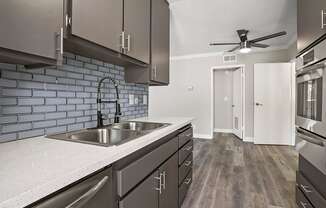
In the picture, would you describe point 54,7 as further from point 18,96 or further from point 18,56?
point 18,96

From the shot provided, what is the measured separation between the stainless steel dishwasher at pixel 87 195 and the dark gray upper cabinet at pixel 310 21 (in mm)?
1624

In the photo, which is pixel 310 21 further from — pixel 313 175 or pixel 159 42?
pixel 159 42

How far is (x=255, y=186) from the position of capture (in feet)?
7.70

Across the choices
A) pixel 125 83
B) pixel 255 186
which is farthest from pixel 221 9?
pixel 255 186

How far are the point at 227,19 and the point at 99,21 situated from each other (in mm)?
2785

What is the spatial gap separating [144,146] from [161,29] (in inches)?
59.7

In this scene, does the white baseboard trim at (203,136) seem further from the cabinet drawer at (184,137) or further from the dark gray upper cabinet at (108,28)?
the dark gray upper cabinet at (108,28)

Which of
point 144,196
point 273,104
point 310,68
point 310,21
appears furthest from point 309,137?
point 273,104

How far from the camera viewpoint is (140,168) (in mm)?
959

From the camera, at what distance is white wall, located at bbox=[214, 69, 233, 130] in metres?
6.54

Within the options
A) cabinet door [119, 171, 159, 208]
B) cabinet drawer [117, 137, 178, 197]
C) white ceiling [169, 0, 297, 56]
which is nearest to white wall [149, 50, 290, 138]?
white ceiling [169, 0, 297, 56]

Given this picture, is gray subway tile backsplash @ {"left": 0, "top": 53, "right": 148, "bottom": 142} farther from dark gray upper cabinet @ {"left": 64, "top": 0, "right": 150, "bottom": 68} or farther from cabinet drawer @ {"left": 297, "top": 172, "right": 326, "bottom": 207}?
cabinet drawer @ {"left": 297, "top": 172, "right": 326, "bottom": 207}

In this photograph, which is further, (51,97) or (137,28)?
(137,28)

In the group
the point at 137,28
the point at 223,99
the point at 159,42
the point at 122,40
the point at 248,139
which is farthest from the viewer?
the point at 223,99
